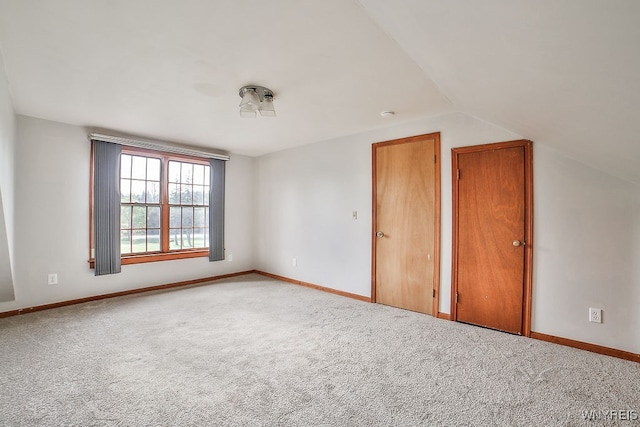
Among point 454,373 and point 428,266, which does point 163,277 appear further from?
point 454,373

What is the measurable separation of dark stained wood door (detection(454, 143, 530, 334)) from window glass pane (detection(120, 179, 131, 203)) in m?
4.42

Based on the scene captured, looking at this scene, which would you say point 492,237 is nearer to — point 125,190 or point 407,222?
point 407,222

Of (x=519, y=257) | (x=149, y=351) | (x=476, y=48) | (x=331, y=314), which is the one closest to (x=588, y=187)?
(x=519, y=257)

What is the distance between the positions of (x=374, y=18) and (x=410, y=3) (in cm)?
35

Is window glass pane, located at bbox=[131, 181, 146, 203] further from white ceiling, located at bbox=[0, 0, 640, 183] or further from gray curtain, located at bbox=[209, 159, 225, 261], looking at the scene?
white ceiling, located at bbox=[0, 0, 640, 183]

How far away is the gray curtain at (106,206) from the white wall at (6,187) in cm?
79

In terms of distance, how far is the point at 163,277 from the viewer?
180 inches

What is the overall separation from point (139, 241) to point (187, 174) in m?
1.29

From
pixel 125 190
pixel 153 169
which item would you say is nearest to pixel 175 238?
pixel 125 190

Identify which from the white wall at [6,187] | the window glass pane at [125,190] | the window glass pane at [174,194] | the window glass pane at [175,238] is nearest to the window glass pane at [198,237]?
the window glass pane at [175,238]

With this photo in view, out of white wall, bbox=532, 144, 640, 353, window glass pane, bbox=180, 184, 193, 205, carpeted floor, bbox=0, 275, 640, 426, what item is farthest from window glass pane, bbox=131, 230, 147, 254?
white wall, bbox=532, 144, 640, 353

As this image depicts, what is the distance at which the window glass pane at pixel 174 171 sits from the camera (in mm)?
4715

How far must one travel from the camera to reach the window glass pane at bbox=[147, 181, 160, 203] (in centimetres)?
450

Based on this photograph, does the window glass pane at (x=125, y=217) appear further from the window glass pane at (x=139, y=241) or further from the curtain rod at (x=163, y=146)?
the curtain rod at (x=163, y=146)
